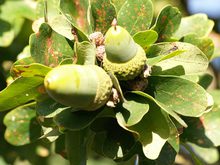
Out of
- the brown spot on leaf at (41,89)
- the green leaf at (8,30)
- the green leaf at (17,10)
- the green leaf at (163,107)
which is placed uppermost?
the brown spot on leaf at (41,89)

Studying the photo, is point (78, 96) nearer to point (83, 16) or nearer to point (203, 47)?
point (83, 16)

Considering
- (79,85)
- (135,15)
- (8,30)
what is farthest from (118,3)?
(8,30)

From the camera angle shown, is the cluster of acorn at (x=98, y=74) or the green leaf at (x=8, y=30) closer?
the cluster of acorn at (x=98, y=74)

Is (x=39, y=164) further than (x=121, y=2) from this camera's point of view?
Yes

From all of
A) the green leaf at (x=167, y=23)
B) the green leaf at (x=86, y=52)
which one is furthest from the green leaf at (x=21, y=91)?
the green leaf at (x=167, y=23)

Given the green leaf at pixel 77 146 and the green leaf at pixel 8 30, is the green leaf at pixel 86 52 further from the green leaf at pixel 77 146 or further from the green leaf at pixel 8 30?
the green leaf at pixel 8 30

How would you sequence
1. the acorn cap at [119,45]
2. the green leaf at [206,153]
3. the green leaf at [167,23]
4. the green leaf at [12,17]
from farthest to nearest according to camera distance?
the green leaf at [12,17]
the green leaf at [206,153]
the green leaf at [167,23]
the acorn cap at [119,45]

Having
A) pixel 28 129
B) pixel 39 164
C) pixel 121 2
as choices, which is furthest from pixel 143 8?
pixel 39 164
